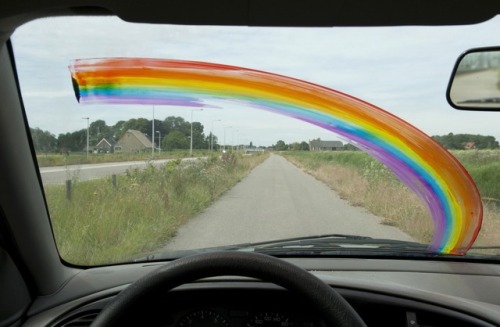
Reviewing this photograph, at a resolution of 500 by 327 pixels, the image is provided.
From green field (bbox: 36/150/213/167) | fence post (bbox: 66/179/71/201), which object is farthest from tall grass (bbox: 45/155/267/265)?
green field (bbox: 36/150/213/167)

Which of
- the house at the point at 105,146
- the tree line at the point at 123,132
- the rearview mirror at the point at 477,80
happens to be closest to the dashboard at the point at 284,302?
the rearview mirror at the point at 477,80

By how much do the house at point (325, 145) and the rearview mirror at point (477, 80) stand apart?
1214 millimetres

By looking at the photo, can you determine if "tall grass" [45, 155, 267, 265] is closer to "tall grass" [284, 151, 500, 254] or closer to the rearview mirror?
"tall grass" [284, 151, 500, 254]

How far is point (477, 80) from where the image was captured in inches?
108

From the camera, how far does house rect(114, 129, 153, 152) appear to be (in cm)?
440

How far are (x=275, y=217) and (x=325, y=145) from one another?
166 centimetres

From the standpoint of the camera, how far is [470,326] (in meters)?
2.57

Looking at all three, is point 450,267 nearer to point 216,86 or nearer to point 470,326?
point 470,326

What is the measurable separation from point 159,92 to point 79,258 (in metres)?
1.37

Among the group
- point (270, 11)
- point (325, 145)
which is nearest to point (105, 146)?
point (325, 145)

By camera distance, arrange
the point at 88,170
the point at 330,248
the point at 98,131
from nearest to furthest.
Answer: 1. the point at 330,248
2. the point at 98,131
3. the point at 88,170

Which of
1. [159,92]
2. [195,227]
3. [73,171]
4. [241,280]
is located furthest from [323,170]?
[241,280]

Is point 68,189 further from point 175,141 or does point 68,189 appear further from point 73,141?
point 175,141

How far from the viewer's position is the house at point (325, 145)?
4.05m
